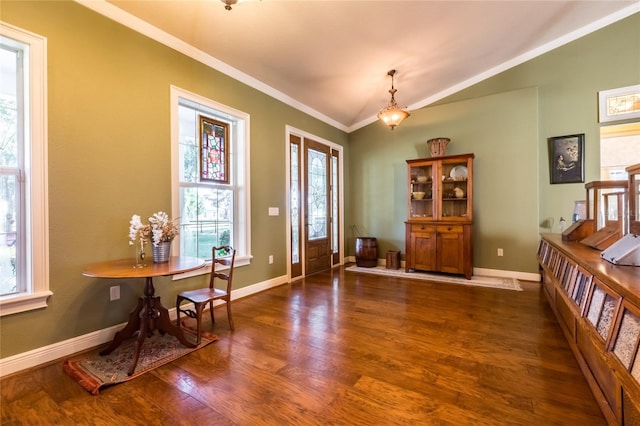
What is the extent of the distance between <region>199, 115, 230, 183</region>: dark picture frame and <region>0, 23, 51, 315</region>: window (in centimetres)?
137

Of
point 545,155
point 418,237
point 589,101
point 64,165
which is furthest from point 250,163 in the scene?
point 589,101

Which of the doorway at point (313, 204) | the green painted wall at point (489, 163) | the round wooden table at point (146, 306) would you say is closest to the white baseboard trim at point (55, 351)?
the round wooden table at point (146, 306)

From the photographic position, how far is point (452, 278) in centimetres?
450

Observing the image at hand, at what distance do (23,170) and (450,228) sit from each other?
16.1 feet

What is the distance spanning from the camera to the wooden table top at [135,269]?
76.1 inches

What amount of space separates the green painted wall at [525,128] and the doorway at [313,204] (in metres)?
1.36

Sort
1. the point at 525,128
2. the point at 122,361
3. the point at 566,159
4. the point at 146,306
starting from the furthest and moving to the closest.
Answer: the point at 525,128, the point at 566,159, the point at 146,306, the point at 122,361

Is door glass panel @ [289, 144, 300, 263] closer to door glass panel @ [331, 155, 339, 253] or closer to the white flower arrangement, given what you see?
door glass panel @ [331, 155, 339, 253]

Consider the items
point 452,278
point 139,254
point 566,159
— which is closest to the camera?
point 139,254

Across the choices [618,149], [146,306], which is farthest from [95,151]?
[618,149]

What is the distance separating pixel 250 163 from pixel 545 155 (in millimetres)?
4317

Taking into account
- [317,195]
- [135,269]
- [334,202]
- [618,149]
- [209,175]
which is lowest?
[135,269]

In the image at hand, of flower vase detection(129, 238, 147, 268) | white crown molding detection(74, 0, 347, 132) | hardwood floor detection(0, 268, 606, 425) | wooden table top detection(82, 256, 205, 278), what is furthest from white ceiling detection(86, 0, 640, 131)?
hardwood floor detection(0, 268, 606, 425)

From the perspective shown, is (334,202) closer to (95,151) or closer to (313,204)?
(313,204)
